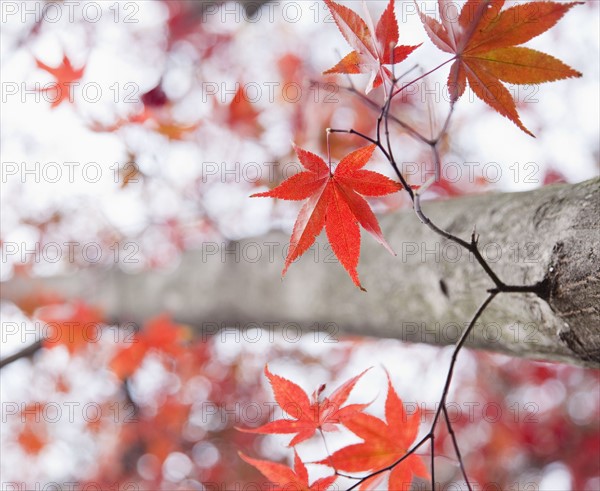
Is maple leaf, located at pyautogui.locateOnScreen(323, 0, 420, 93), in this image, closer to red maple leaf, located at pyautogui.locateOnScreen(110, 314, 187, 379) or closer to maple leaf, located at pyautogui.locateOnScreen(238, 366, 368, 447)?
maple leaf, located at pyautogui.locateOnScreen(238, 366, 368, 447)

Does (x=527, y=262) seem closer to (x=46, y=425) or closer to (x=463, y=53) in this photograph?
(x=463, y=53)

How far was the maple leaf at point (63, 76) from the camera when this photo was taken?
4.34ft

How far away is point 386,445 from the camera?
59 centimetres

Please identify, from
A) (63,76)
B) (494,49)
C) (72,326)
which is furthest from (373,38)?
(72,326)

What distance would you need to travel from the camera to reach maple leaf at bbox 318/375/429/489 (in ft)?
1.87

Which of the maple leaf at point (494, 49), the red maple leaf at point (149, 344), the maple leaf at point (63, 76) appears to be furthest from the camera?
the red maple leaf at point (149, 344)

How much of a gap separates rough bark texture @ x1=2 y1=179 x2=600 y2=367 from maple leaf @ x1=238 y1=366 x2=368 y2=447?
222mm

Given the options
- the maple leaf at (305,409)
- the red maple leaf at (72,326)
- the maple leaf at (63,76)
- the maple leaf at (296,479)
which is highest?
the maple leaf at (63,76)

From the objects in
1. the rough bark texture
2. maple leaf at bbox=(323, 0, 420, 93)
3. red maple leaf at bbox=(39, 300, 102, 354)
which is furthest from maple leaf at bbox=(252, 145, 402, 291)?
red maple leaf at bbox=(39, 300, 102, 354)

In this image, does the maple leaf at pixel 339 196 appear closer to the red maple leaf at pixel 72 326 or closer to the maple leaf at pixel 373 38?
the maple leaf at pixel 373 38

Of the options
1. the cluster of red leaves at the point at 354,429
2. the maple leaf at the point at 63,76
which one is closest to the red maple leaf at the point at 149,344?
the maple leaf at the point at 63,76

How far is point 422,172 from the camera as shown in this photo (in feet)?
7.27

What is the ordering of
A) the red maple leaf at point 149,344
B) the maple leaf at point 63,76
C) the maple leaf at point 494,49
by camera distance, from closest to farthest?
the maple leaf at point 494,49 → the maple leaf at point 63,76 → the red maple leaf at point 149,344

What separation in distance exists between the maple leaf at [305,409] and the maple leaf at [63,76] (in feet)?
3.55
